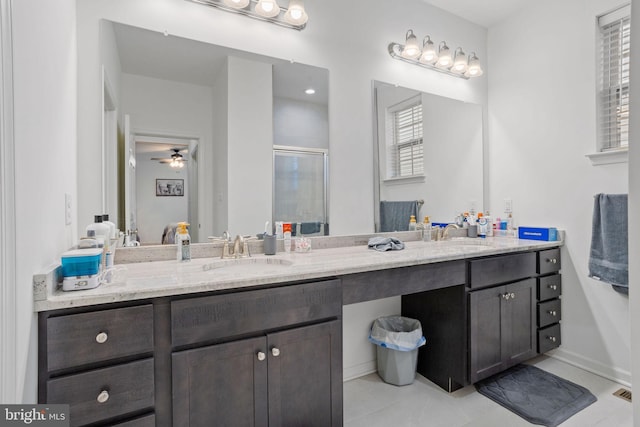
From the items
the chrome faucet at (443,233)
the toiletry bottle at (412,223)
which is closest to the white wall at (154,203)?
the toiletry bottle at (412,223)

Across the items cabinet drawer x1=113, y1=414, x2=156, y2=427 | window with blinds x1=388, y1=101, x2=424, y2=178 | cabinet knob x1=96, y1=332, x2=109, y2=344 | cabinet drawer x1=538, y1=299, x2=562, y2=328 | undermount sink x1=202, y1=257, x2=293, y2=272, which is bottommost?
cabinet drawer x1=538, y1=299, x2=562, y2=328

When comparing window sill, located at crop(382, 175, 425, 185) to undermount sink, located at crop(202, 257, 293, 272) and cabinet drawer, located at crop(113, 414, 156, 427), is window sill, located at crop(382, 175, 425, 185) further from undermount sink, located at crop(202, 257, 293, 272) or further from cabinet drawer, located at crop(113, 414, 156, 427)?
cabinet drawer, located at crop(113, 414, 156, 427)

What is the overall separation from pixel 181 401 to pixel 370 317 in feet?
4.73

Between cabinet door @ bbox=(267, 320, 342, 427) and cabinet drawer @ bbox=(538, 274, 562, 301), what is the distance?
171cm

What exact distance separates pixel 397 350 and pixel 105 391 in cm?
159

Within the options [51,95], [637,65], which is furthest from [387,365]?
→ [51,95]

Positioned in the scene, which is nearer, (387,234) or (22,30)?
(22,30)

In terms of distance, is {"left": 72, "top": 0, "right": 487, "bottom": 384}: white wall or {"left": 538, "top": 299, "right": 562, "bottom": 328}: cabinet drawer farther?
{"left": 538, "top": 299, "right": 562, "bottom": 328}: cabinet drawer

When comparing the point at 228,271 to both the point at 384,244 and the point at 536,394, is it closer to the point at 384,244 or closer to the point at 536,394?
the point at 384,244

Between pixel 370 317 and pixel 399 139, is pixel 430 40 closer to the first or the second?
pixel 399 139

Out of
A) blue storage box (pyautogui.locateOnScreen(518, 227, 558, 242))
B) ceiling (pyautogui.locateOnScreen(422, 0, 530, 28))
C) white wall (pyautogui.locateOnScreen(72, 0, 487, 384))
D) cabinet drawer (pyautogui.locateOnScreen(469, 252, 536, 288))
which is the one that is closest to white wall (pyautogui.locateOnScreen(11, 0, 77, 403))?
white wall (pyautogui.locateOnScreen(72, 0, 487, 384))

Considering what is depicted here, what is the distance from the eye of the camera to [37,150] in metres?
0.94

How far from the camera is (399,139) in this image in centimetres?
246

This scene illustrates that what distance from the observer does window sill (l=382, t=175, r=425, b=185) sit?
2.39m
